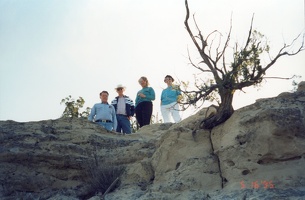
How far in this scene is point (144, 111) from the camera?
11.5 m

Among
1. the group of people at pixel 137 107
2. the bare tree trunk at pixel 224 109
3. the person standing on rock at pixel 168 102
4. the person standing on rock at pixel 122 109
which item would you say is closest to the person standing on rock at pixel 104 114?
the group of people at pixel 137 107

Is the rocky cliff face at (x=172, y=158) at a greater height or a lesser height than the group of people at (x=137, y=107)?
lesser

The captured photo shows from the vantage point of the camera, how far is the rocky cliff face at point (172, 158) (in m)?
6.59

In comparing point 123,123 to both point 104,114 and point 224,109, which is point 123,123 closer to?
point 104,114

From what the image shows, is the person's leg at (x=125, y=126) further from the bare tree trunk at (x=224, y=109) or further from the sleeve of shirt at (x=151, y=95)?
the bare tree trunk at (x=224, y=109)

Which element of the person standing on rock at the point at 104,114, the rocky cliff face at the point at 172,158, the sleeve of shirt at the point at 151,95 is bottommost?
the rocky cliff face at the point at 172,158

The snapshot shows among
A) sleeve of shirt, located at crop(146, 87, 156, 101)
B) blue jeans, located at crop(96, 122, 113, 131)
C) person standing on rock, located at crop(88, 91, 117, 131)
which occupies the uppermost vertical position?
sleeve of shirt, located at crop(146, 87, 156, 101)

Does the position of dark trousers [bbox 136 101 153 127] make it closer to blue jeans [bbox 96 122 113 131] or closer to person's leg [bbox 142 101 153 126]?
person's leg [bbox 142 101 153 126]

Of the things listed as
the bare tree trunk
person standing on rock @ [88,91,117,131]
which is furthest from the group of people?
the bare tree trunk

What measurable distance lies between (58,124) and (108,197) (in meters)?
2.62

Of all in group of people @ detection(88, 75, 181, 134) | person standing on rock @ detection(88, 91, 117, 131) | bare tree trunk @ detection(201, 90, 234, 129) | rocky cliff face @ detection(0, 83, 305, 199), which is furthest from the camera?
group of people @ detection(88, 75, 181, 134)

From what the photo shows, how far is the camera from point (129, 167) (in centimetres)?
840

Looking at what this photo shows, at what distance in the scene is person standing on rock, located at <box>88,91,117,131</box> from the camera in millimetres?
10797

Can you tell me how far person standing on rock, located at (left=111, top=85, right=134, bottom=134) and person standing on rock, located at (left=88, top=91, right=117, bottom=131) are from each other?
41 cm
